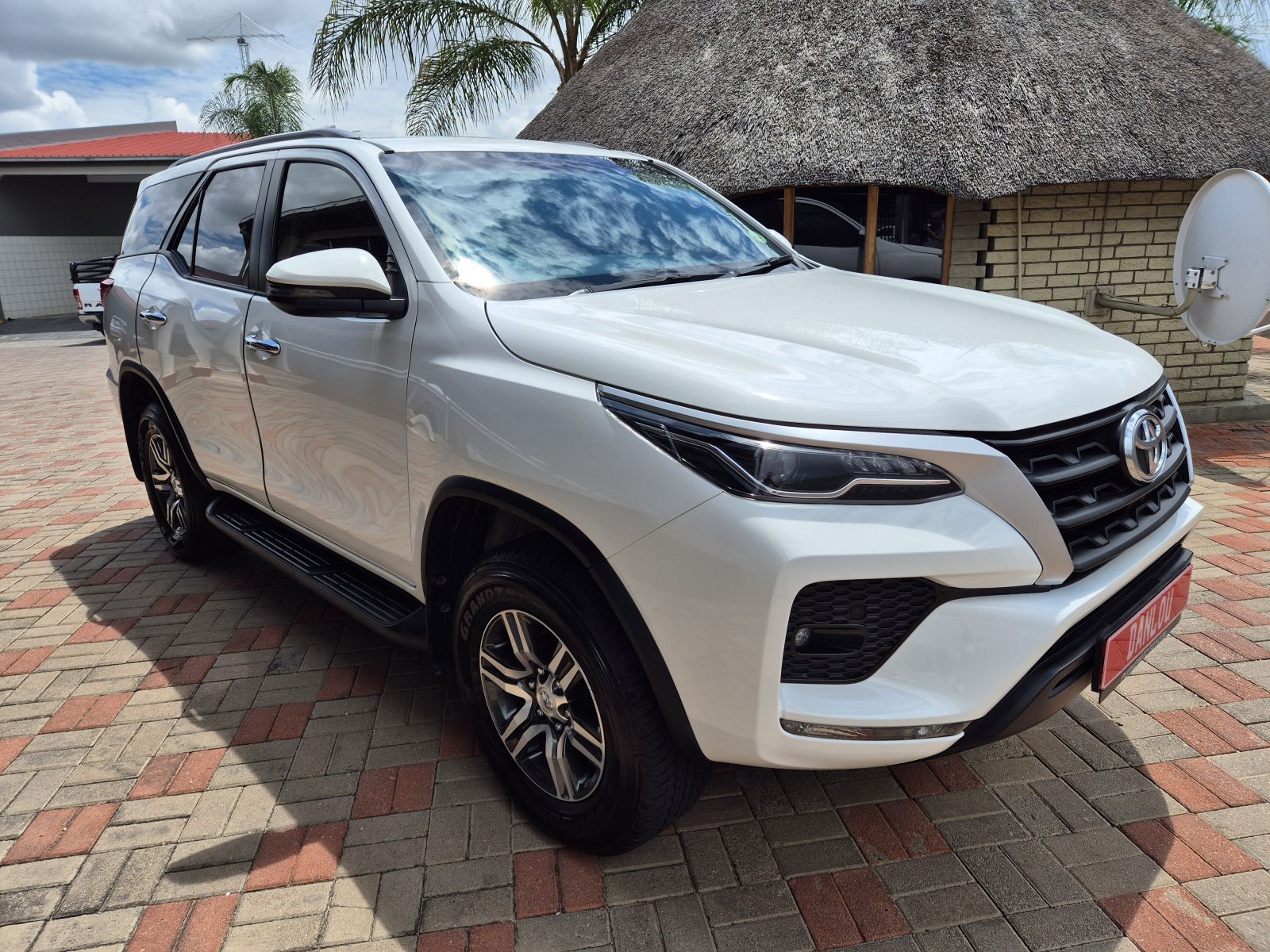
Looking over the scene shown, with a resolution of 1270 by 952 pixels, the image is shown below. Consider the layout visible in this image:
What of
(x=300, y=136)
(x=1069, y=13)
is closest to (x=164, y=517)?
(x=300, y=136)

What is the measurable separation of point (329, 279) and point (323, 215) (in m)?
0.74

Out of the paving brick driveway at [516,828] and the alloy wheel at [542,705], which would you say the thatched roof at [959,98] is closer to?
the paving brick driveway at [516,828]

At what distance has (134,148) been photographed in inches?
925

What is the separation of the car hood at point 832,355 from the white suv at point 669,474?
0.03 ft

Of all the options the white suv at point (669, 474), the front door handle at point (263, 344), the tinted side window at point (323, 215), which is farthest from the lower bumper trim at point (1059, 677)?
the front door handle at point (263, 344)

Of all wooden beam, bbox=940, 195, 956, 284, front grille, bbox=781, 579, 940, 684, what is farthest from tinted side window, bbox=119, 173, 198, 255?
wooden beam, bbox=940, 195, 956, 284

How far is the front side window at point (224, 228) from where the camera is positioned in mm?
3432

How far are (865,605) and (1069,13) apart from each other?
7.77 meters

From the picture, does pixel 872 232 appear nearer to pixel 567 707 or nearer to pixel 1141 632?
pixel 1141 632

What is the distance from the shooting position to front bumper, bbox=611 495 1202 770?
67.7 inches

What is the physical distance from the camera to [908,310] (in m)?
2.46

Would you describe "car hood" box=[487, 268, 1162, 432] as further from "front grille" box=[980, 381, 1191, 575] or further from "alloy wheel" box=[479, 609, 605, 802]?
"alloy wheel" box=[479, 609, 605, 802]

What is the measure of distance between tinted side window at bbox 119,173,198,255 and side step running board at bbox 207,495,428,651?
4.45ft

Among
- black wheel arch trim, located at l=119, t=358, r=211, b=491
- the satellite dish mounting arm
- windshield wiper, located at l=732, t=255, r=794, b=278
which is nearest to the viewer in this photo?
windshield wiper, located at l=732, t=255, r=794, b=278
